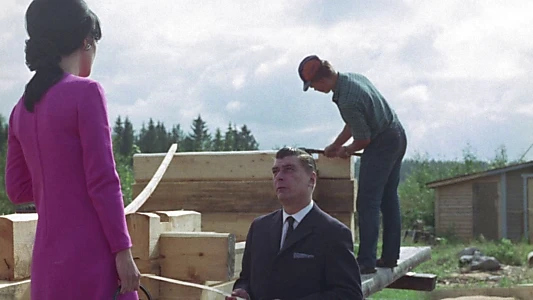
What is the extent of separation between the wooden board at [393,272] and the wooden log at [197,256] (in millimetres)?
1585

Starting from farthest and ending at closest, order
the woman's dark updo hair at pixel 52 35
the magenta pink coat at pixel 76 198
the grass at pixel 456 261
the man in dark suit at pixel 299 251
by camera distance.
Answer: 1. the grass at pixel 456 261
2. the man in dark suit at pixel 299 251
3. the woman's dark updo hair at pixel 52 35
4. the magenta pink coat at pixel 76 198

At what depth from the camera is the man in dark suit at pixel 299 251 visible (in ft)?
9.86

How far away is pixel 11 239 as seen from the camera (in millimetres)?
2992

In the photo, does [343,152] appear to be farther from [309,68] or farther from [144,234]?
[144,234]

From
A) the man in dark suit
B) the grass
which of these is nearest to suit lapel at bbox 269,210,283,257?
the man in dark suit

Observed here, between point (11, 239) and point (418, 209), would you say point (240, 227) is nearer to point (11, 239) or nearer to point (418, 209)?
point (11, 239)

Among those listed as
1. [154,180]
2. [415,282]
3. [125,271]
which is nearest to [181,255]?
[125,271]

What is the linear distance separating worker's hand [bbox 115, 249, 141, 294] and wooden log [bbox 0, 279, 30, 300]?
3.06 ft

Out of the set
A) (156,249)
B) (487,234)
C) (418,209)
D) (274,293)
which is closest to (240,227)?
(156,249)

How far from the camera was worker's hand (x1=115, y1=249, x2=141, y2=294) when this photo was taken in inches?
84.7

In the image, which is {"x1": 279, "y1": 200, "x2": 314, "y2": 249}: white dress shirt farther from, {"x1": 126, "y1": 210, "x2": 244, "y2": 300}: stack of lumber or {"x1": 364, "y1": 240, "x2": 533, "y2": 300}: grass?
{"x1": 364, "y1": 240, "x2": 533, "y2": 300}: grass

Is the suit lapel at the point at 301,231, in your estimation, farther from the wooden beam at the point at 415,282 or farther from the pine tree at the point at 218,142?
the pine tree at the point at 218,142

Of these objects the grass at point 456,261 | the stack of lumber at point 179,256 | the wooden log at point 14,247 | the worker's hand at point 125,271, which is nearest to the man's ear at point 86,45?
the worker's hand at point 125,271

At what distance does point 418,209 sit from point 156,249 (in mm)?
29608
